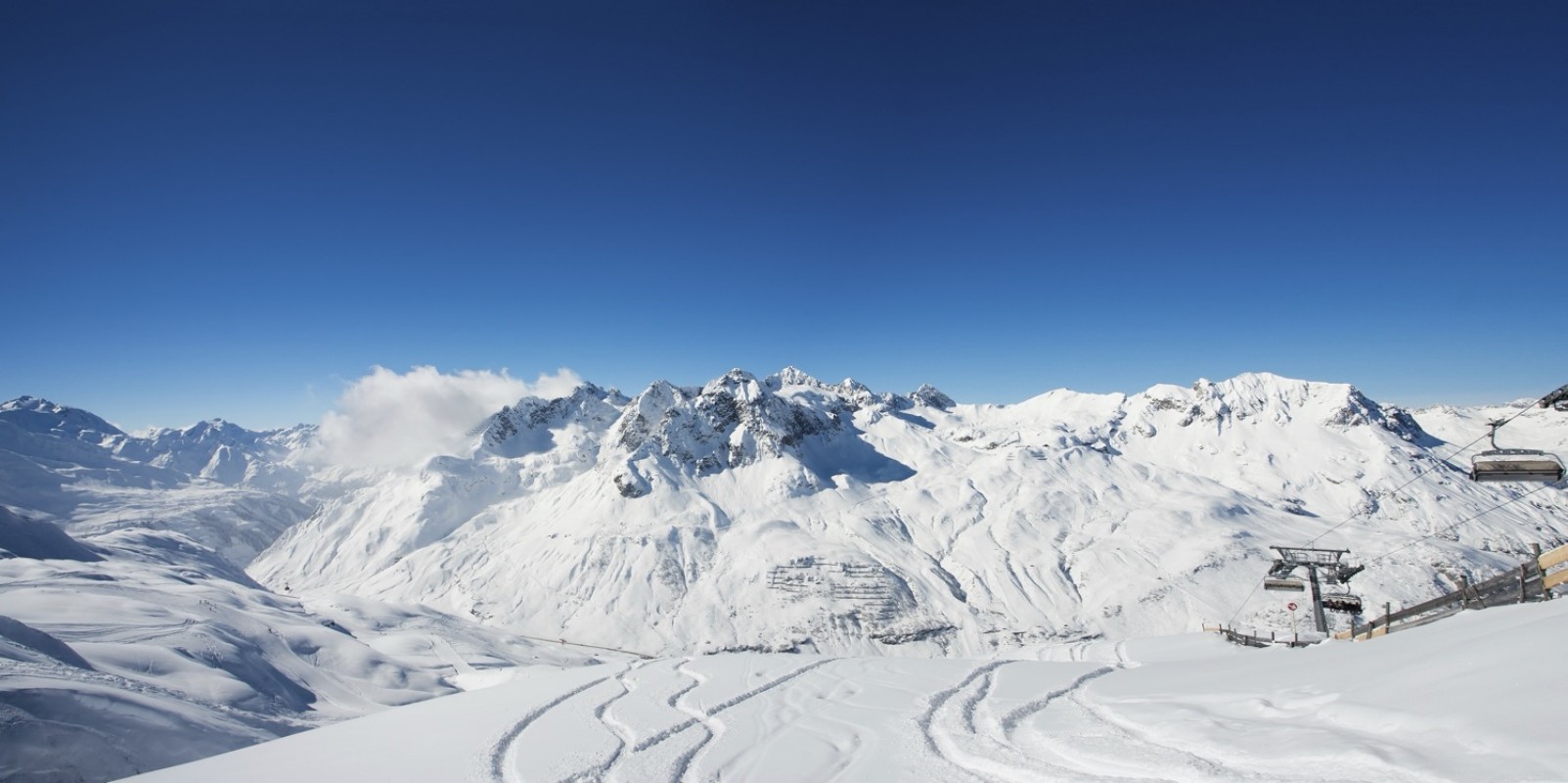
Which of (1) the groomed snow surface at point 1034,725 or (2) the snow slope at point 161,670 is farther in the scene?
(2) the snow slope at point 161,670

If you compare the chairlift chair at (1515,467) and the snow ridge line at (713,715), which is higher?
the chairlift chair at (1515,467)

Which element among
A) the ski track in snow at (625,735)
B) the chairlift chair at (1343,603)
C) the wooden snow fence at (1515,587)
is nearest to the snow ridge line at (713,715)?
the ski track in snow at (625,735)

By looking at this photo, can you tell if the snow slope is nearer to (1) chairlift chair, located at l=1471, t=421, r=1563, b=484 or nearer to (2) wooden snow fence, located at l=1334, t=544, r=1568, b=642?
(2) wooden snow fence, located at l=1334, t=544, r=1568, b=642

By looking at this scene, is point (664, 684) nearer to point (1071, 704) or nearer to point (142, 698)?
point (1071, 704)

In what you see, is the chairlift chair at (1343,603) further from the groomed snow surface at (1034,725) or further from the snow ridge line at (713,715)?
the snow ridge line at (713,715)

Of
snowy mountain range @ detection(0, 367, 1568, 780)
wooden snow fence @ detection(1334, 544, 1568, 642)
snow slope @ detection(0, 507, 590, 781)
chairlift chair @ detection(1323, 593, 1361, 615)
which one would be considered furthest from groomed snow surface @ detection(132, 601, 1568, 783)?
chairlift chair @ detection(1323, 593, 1361, 615)

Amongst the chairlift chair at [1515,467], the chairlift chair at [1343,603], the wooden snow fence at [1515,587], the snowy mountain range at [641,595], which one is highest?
the chairlift chair at [1515,467]

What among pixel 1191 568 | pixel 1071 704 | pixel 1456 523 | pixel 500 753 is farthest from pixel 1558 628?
pixel 1456 523
